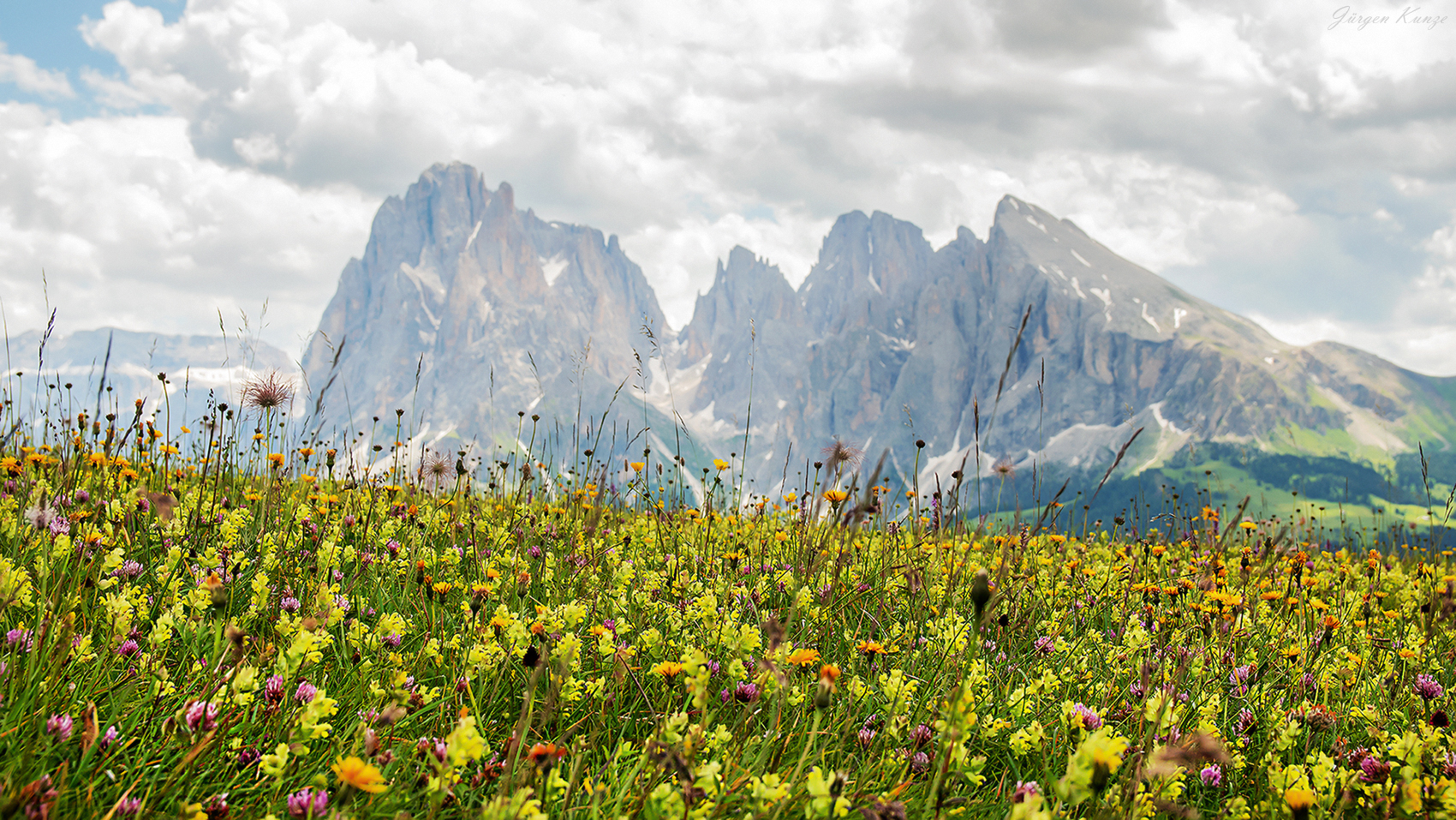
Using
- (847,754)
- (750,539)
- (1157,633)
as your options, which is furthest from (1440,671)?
(750,539)

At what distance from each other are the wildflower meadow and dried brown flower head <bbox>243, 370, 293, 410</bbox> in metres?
0.10

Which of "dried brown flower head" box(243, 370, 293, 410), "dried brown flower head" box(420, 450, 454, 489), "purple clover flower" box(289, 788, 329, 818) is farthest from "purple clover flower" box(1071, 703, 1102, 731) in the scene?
"dried brown flower head" box(243, 370, 293, 410)

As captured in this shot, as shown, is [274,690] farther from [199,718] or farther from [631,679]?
[631,679]

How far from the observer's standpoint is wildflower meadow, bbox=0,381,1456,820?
1.78 metres

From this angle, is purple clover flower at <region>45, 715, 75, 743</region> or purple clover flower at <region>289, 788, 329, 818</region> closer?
purple clover flower at <region>289, 788, 329, 818</region>

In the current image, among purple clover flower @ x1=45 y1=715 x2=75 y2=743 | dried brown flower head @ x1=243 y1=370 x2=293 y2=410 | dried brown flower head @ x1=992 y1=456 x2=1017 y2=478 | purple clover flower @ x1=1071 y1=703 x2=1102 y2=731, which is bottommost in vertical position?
purple clover flower @ x1=1071 y1=703 x2=1102 y2=731

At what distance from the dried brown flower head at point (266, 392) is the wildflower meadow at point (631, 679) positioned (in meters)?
0.10

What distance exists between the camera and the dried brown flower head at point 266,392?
5254 mm

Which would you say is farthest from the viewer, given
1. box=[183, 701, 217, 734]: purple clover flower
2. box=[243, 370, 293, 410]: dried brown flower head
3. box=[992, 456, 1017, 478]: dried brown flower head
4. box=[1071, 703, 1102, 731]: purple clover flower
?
box=[243, 370, 293, 410]: dried brown flower head

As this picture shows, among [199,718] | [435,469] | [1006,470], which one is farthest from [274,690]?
[435,469]

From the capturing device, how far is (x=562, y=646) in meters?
2.08

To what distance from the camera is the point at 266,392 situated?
17.8 feet

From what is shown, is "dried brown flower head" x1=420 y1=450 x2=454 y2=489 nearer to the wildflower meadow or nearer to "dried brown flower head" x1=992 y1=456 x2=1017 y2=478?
the wildflower meadow

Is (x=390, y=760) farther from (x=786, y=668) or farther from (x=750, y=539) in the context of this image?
(x=750, y=539)
